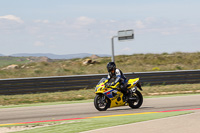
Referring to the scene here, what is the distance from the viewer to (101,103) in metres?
12.6

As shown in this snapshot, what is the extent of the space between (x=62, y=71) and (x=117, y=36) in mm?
16619

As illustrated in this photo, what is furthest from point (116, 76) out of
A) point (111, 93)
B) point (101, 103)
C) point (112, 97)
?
point (101, 103)

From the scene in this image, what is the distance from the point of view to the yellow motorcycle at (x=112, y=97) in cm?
1236

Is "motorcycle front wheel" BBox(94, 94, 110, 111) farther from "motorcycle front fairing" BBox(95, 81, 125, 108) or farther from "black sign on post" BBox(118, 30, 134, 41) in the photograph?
"black sign on post" BBox(118, 30, 134, 41)

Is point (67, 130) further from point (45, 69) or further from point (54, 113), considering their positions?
point (45, 69)

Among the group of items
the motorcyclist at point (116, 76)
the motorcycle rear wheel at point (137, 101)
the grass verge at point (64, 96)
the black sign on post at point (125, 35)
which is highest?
the black sign on post at point (125, 35)

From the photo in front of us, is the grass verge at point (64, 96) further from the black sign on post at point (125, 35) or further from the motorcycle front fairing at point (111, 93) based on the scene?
the motorcycle front fairing at point (111, 93)

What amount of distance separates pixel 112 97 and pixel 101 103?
426 mm

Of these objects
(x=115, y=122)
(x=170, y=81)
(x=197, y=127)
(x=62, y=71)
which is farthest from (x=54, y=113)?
(x=62, y=71)

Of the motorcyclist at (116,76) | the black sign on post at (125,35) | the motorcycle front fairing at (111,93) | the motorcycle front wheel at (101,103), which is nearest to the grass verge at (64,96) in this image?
the black sign on post at (125,35)

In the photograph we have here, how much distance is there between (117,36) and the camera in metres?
21.7

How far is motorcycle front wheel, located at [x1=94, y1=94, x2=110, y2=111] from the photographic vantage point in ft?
40.9

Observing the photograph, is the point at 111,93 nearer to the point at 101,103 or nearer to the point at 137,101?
the point at 101,103

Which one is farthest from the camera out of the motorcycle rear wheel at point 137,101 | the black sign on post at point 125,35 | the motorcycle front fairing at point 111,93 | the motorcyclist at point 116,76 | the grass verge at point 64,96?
the black sign on post at point 125,35
